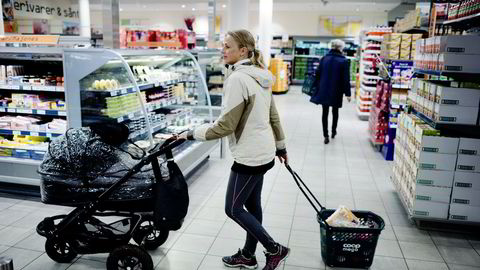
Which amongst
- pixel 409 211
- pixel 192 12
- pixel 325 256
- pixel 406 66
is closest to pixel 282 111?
pixel 406 66

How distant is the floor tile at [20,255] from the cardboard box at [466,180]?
3.53 meters

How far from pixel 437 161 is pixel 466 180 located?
0.96 ft

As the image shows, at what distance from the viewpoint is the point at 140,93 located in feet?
13.0

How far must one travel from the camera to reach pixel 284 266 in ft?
10.1

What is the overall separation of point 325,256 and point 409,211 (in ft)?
4.08

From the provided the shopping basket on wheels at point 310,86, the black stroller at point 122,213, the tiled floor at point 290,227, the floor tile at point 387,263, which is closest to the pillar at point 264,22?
the shopping basket on wheels at point 310,86

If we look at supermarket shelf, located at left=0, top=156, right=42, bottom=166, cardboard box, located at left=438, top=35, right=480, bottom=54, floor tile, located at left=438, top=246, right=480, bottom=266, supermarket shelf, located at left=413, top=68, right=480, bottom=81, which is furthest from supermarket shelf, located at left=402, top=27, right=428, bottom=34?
supermarket shelf, located at left=0, top=156, right=42, bottom=166

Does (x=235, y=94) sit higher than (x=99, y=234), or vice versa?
(x=235, y=94)

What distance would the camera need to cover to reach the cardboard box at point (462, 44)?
3.38 meters

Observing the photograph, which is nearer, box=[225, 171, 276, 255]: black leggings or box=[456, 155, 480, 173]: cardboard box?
box=[225, 171, 276, 255]: black leggings

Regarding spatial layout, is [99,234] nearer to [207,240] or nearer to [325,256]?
[207,240]

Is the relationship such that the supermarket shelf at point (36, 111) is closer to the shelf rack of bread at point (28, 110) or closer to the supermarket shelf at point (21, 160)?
the shelf rack of bread at point (28, 110)

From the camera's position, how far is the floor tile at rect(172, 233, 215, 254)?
3.29 m

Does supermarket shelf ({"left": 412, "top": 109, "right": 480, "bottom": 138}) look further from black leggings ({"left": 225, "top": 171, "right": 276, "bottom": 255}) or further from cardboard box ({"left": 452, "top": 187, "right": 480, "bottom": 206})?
black leggings ({"left": 225, "top": 171, "right": 276, "bottom": 255})
